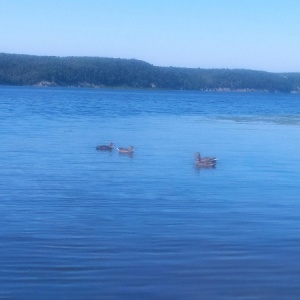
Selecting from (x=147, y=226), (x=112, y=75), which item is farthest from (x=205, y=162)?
(x=112, y=75)

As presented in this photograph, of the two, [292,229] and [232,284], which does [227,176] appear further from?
[232,284]

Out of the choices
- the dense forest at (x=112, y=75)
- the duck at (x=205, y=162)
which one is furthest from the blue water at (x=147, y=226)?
the dense forest at (x=112, y=75)

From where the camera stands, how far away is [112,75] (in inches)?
5423

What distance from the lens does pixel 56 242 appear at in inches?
388

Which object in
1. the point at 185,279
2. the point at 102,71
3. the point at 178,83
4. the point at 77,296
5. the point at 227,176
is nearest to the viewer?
the point at 77,296

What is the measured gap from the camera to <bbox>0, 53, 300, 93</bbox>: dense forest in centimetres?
13338

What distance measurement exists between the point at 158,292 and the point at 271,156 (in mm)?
13675

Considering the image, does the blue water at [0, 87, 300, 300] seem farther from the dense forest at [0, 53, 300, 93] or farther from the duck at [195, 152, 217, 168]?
the dense forest at [0, 53, 300, 93]

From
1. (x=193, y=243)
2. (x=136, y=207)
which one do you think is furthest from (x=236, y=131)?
(x=193, y=243)

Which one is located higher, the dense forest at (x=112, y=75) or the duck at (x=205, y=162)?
the duck at (x=205, y=162)

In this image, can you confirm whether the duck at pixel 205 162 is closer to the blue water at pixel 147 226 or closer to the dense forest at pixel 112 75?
the blue water at pixel 147 226

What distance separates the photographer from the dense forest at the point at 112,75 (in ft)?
438

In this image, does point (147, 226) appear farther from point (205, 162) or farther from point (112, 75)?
point (112, 75)

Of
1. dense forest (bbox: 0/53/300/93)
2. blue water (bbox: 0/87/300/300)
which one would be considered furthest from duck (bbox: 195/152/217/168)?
dense forest (bbox: 0/53/300/93)
